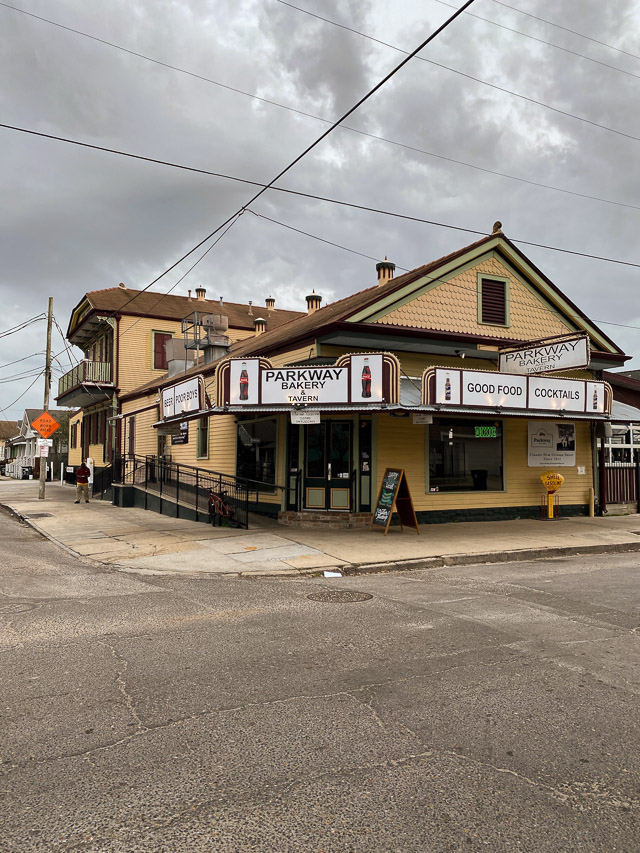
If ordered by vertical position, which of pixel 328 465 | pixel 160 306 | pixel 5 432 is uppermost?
pixel 160 306

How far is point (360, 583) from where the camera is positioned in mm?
9781

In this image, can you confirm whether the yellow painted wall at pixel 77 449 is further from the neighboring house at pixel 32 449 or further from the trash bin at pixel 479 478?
the trash bin at pixel 479 478

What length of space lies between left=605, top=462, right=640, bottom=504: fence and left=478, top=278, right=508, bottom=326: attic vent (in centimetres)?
602

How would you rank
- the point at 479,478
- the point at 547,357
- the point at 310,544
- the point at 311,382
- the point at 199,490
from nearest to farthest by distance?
the point at 310,544 → the point at 311,382 → the point at 547,357 → the point at 479,478 → the point at 199,490

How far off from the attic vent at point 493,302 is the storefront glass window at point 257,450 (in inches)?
267

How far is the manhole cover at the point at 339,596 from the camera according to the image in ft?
27.4

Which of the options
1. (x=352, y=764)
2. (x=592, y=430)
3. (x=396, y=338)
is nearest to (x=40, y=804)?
(x=352, y=764)

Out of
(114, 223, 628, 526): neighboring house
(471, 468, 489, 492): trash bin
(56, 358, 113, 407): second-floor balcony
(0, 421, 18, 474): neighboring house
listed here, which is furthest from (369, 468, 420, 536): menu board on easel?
(0, 421, 18, 474): neighboring house

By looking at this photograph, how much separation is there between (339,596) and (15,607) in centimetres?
407

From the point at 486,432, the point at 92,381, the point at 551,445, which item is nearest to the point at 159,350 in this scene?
the point at 92,381

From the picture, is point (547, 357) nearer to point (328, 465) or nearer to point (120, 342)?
point (328, 465)

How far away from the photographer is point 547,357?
1608cm

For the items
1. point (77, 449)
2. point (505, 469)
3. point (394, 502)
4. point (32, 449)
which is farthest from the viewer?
point (32, 449)

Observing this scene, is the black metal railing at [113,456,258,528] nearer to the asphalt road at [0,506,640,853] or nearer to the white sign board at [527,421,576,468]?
the white sign board at [527,421,576,468]
